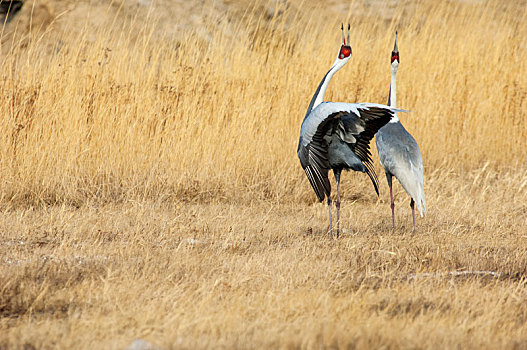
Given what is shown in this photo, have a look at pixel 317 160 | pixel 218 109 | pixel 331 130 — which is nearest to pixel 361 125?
pixel 331 130

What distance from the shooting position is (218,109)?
7008 mm

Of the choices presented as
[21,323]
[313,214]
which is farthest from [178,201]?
[21,323]

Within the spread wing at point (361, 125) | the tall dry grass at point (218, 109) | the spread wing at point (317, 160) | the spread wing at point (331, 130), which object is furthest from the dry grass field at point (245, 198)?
the spread wing at point (361, 125)

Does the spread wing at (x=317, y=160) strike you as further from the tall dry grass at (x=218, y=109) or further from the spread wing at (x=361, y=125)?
the tall dry grass at (x=218, y=109)

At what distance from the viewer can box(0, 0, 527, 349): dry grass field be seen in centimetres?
302

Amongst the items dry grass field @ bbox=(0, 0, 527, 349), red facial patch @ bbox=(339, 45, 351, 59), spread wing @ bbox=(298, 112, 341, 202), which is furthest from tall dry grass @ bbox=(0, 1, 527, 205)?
red facial patch @ bbox=(339, 45, 351, 59)

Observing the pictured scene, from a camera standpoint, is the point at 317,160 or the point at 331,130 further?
the point at 317,160

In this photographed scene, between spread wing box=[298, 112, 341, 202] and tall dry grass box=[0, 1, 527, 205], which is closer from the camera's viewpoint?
spread wing box=[298, 112, 341, 202]

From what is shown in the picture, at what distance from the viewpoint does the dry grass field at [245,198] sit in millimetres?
3020

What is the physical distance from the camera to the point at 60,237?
4562 mm

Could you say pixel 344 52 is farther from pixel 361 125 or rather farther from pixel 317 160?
pixel 317 160

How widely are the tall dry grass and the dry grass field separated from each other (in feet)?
0.07

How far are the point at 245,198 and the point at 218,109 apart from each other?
1.35 m

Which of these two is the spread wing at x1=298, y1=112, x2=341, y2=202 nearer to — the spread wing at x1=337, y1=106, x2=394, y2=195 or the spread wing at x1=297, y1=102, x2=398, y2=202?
the spread wing at x1=297, y1=102, x2=398, y2=202
